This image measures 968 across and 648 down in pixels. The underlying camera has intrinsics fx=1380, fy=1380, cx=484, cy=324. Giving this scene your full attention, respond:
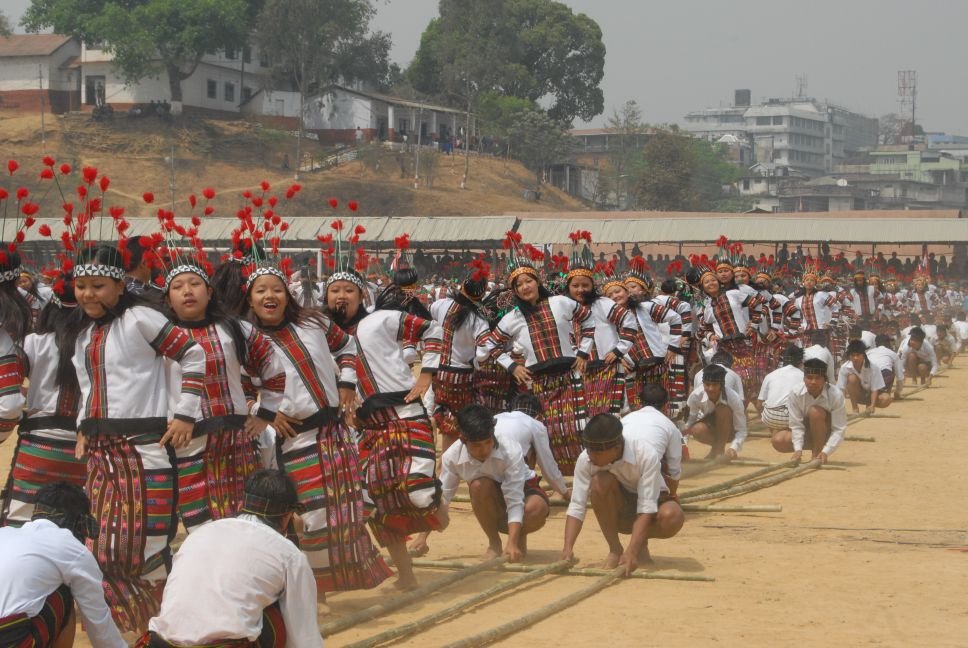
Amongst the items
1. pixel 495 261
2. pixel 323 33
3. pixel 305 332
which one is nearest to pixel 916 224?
pixel 495 261

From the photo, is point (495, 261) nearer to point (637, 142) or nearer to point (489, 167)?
point (489, 167)

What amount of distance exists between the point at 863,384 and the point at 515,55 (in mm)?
62536

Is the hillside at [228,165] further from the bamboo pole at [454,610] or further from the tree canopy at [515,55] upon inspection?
the bamboo pole at [454,610]

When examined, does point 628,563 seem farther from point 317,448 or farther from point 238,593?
point 238,593

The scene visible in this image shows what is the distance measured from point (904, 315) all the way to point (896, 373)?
10.6 metres

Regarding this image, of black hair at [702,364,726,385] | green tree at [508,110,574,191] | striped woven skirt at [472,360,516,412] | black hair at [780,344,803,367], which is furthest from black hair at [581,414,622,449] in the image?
green tree at [508,110,574,191]

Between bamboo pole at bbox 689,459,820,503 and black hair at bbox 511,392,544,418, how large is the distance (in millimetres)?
1681

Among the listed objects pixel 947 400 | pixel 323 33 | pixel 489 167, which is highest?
pixel 323 33

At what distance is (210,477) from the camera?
6.89m

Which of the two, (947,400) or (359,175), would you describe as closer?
(947,400)

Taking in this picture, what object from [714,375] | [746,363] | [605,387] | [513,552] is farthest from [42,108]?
[513,552]

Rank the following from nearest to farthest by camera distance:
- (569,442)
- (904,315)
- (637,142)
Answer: (569,442) < (904,315) < (637,142)

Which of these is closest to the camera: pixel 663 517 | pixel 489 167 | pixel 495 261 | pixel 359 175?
pixel 663 517

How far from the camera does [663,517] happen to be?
8539mm
